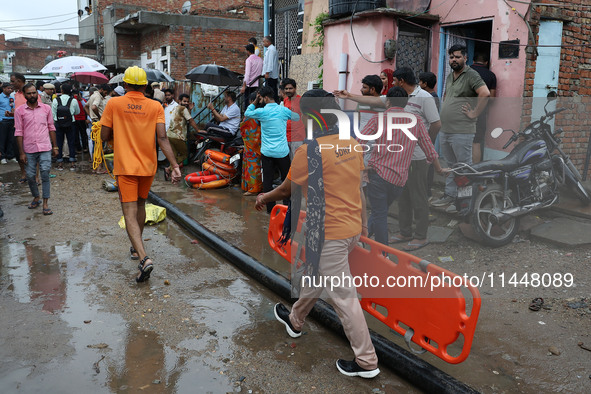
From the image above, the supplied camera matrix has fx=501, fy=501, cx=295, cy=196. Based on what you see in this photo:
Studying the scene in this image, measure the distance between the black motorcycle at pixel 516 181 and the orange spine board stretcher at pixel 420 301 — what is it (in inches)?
70.3

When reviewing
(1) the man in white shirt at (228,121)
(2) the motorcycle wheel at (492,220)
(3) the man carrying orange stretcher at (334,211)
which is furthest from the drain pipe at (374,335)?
(1) the man in white shirt at (228,121)

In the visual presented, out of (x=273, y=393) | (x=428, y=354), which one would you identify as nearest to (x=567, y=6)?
(x=428, y=354)

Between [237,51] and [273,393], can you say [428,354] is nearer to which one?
[273,393]

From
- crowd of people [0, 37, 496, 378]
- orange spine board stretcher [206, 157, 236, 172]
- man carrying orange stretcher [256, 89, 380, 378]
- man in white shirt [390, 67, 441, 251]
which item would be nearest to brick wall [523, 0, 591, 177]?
crowd of people [0, 37, 496, 378]

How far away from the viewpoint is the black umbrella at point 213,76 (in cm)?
1189

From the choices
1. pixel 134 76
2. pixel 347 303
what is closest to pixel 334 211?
pixel 347 303

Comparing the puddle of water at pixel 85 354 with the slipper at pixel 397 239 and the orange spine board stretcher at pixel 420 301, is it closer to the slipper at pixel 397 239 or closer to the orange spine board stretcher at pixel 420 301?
the orange spine board stretcher at pixel 420 301

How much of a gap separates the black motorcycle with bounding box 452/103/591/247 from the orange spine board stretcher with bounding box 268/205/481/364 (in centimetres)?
179

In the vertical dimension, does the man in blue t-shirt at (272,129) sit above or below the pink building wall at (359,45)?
below

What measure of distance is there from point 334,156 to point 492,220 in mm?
2637

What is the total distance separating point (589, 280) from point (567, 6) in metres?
4.26

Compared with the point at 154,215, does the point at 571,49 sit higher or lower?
higher

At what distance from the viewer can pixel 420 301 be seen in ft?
10.6

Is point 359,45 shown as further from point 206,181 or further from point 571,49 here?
point 206,181
